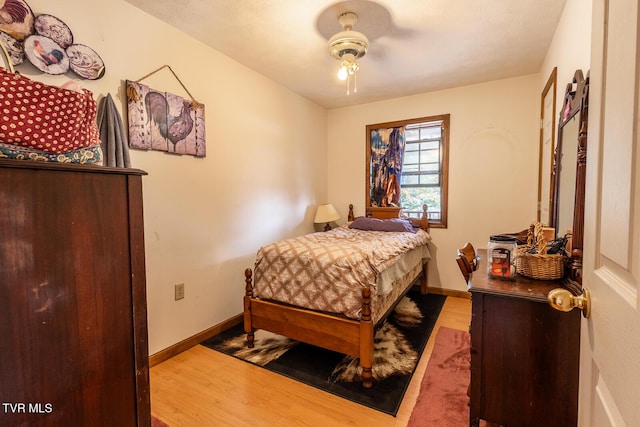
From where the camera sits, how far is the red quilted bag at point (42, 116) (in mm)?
710

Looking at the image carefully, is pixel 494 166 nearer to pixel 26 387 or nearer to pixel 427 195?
pixel 427 195

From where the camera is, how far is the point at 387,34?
2250 millimetres

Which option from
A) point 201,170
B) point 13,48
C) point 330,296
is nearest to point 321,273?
point 330,296

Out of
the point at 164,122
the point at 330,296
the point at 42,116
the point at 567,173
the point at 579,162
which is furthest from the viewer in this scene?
the point at 164,122

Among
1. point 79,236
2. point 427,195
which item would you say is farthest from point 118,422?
point 427,195

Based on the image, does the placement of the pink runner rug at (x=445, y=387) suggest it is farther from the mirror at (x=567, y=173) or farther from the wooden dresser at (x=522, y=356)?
the mirror at (x=567, y=173)

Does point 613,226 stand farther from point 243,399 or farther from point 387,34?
point 387,34

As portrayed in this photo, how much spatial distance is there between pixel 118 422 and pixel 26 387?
1.00 ft

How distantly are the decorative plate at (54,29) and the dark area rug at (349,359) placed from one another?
2.27 metres

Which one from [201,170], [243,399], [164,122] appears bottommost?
[243,399]

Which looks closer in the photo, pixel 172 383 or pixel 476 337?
pixel 476 337

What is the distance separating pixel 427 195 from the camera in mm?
3672

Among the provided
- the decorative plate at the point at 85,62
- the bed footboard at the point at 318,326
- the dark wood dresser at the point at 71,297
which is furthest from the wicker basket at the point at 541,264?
the decorative plate at the point at 85,62

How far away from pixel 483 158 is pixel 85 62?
3.63m
